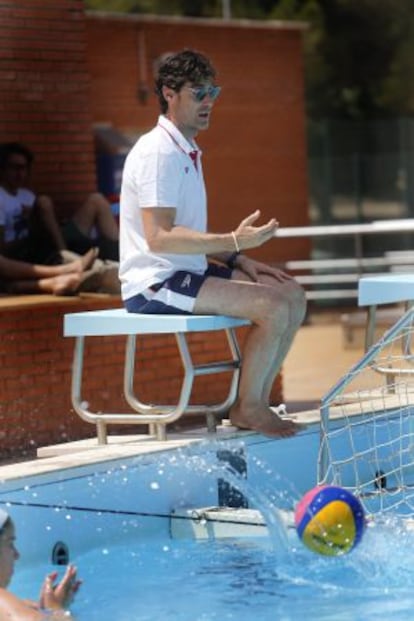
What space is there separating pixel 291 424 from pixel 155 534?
3.09ft

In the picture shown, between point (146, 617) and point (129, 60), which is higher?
point (129, 60)

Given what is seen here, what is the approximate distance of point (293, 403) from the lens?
10.9 meters

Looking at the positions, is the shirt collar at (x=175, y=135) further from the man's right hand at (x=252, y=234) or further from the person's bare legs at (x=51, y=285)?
the person's bare legs at (x=51, y=285)

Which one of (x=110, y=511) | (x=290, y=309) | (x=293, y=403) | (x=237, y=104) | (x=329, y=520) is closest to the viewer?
(x=329, y=520)

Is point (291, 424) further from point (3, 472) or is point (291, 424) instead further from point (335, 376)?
point (335, 376)

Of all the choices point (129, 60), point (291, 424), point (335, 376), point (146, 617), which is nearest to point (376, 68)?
point (129, 60)

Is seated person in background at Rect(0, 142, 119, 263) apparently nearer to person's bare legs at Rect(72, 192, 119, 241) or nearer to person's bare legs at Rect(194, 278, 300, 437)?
person's bare legs at Rect(72, 192, 119, 241)

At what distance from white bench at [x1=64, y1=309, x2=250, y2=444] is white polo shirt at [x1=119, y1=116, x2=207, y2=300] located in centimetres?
22

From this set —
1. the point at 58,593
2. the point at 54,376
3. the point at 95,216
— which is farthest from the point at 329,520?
the point at 95,216

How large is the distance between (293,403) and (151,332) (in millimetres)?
3935

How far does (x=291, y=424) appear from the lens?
7.61 m

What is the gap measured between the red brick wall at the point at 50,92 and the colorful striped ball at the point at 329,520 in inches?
185

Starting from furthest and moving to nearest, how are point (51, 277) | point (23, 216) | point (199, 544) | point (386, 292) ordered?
point (23, 216), point (51, 277), point (386, 292), point (199, 544)

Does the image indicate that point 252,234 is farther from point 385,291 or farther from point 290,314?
point 385,291
